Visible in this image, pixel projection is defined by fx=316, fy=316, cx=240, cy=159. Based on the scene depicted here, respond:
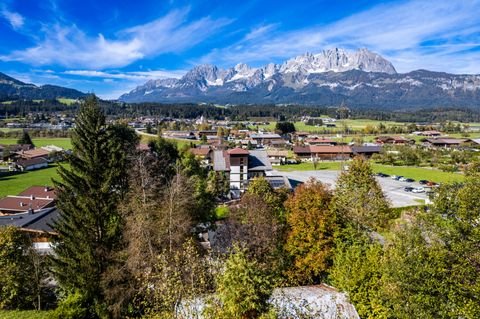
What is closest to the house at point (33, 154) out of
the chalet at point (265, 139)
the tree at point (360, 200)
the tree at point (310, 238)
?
the chalet at point (265, 139)

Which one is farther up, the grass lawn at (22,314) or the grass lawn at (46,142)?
the grass lawn at (46,142)

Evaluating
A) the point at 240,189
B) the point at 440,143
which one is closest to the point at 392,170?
the point at 240,189

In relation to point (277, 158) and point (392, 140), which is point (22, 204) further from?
point (392, 140)

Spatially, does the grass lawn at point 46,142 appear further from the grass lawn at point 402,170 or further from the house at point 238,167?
the grass lawn at point 402,170

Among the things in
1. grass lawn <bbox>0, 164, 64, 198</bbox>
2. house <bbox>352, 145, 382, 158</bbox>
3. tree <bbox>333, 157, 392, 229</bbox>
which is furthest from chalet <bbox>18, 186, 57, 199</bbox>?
house <bbox>352, 145, 382, 158</bbox>

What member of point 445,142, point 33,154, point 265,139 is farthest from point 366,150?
point 33,154

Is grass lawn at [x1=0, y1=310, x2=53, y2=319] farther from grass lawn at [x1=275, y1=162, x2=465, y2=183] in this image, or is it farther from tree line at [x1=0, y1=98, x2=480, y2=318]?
grass lawn at [x1=275, y1=162, x2=465, y2=183]

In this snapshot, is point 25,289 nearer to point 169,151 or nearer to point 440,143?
point 169,151
